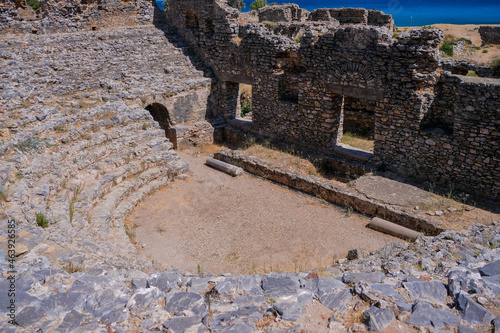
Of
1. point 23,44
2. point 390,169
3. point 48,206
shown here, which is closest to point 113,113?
point 23,44

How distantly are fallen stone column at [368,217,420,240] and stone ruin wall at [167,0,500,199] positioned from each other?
2603 mm

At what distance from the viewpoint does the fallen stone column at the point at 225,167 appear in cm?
1304

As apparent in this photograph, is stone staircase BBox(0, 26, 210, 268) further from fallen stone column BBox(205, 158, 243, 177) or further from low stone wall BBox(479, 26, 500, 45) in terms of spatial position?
low stone wall BBox(479, 26, 500, 45)

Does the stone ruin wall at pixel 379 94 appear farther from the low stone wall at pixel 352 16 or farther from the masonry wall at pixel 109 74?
the low stone wall at pixel 352 16

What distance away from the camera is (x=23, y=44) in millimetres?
13227

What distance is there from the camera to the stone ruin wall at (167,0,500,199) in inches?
403

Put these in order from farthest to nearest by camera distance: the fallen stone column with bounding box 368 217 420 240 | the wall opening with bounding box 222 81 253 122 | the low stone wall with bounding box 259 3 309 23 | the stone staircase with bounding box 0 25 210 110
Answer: the low stone wall with bounding box 259 3 309 23
the wall opening with bounding box 222 81 253 122
the stone staircase with bounding box 0 25 210 110
the fallen stone column with bounding box 368 217 420 240

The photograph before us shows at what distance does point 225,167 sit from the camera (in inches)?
524

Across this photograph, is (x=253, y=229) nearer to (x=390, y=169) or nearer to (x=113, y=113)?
(x=390, y=169)

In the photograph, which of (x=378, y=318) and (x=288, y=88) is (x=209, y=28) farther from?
(x=378, y=318)

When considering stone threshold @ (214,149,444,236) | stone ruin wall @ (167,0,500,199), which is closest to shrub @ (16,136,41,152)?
stone threshold @ (214,149,444,236)

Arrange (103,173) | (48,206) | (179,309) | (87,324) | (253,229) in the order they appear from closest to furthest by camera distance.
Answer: (87,324)
(179,309)
(48,206)
(253,229)
(103,173)

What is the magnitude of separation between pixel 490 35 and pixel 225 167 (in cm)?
2005

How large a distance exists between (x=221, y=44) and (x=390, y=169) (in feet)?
26.4
